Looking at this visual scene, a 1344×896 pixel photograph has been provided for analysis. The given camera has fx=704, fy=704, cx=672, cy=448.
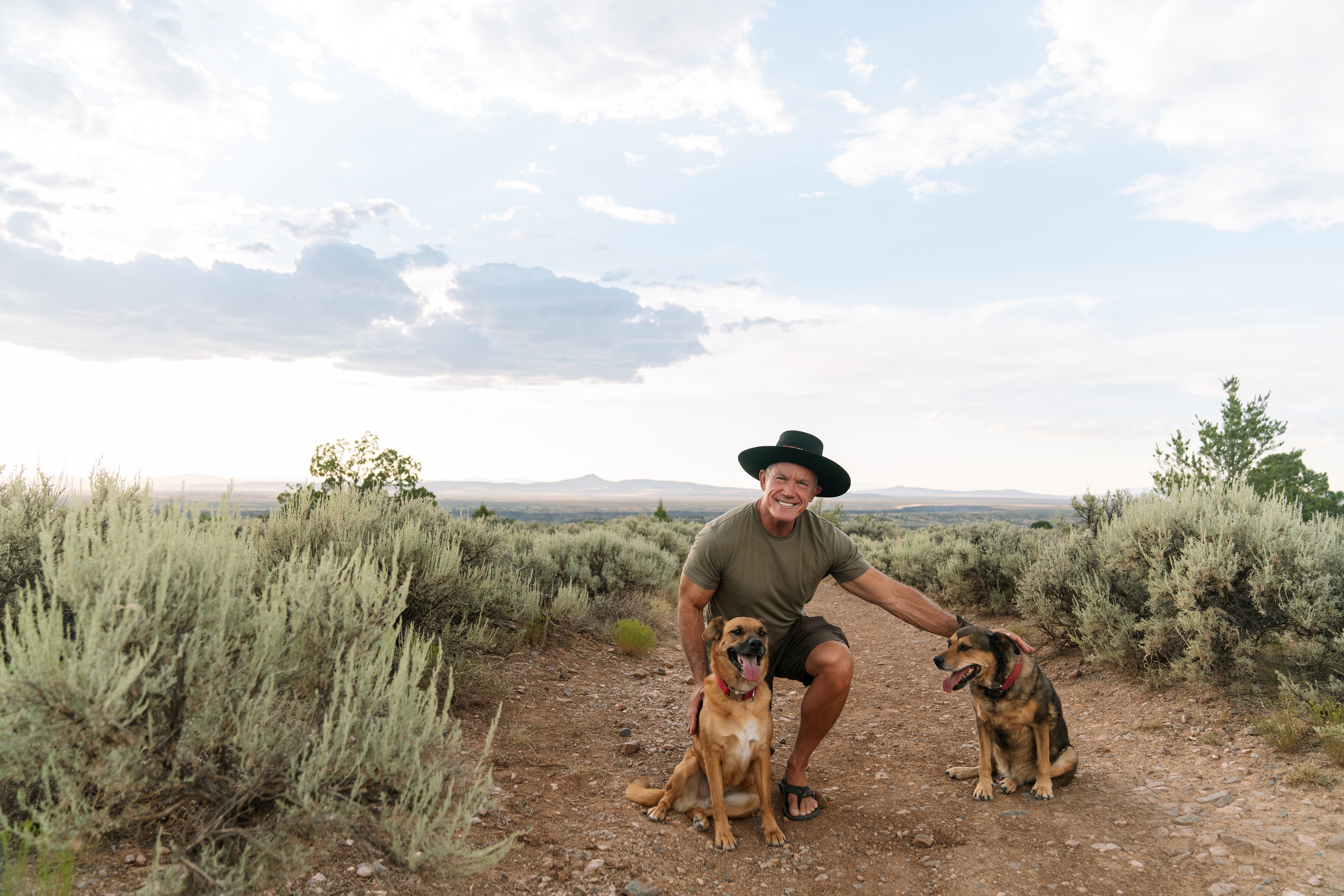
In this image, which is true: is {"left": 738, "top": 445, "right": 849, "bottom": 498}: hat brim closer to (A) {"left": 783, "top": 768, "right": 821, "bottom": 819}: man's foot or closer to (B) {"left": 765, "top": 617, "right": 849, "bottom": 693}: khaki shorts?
(B) {"left": 765, "top": 617, "right": 849, "bottom": 693}: khaki shorts

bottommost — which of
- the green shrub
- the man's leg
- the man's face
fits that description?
the green shrub

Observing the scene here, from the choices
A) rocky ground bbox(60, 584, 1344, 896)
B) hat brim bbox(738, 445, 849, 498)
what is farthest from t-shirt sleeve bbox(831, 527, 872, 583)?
rocky ground bbox(60, 584, 1344, 896)

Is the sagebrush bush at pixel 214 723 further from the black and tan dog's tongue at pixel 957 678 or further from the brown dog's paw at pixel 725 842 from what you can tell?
the black and tan dog's tongue at pixel 957 678

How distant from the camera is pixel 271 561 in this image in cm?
552

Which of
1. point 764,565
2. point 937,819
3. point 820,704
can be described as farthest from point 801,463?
point 937,819

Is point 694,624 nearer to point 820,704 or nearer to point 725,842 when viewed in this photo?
point 820,704

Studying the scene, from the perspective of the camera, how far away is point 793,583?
4.82 m

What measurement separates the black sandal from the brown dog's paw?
22.0 inches

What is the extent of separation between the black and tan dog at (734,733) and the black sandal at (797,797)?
6.9 inches

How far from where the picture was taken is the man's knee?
446 cm

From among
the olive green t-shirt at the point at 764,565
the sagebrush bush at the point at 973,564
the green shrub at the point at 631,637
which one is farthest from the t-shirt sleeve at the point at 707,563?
Result: the sagebrush bush at the point at 973,564

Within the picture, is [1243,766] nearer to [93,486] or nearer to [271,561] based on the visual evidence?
[271,561]

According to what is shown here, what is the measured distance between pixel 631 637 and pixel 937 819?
501 cm

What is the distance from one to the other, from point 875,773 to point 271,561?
192 inches
